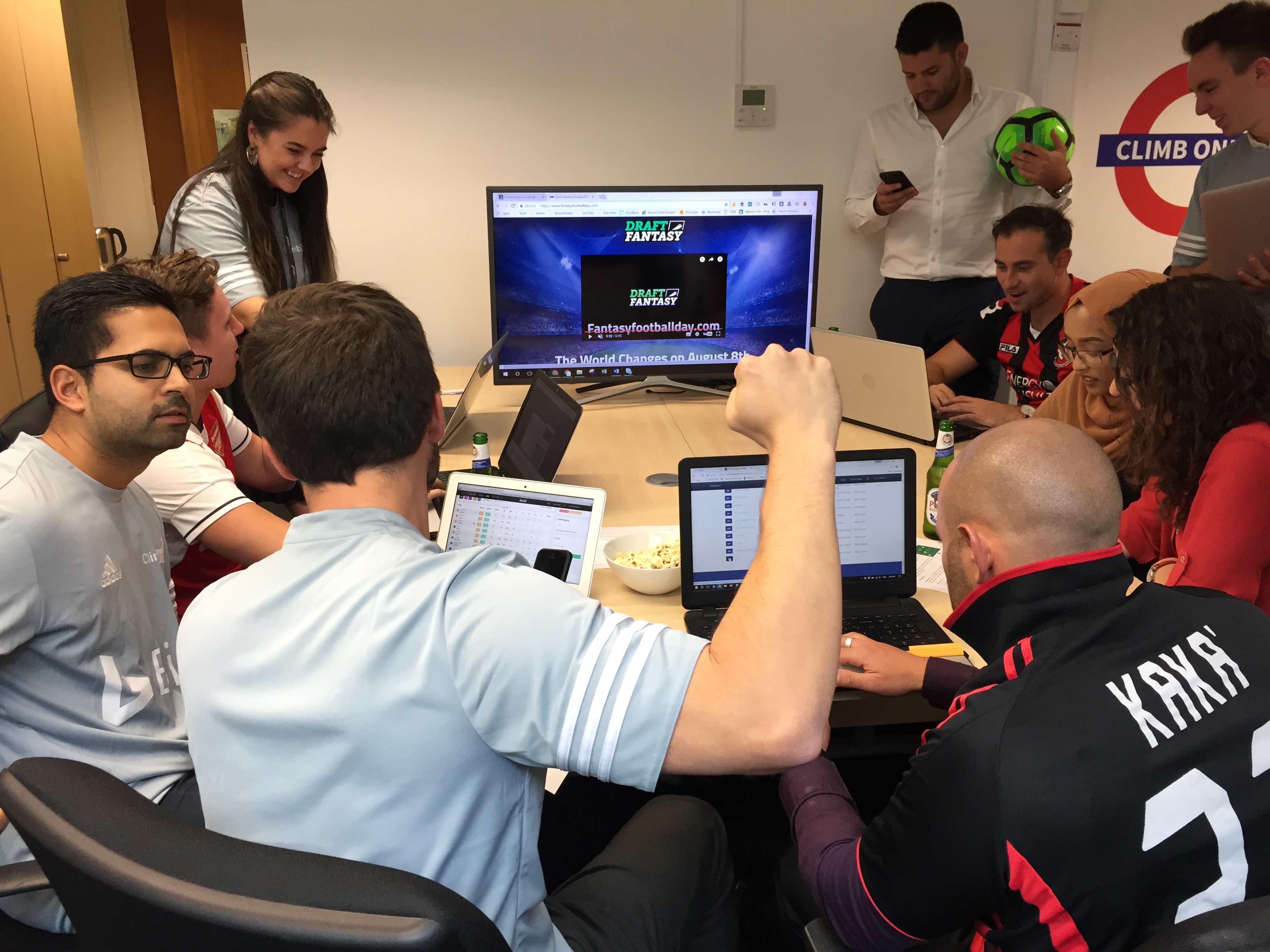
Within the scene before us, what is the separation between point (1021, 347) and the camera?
116 inches

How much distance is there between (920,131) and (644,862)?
3.29 metres

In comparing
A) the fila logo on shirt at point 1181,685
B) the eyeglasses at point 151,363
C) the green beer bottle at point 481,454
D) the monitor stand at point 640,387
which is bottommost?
the monitor stand at point 640,387

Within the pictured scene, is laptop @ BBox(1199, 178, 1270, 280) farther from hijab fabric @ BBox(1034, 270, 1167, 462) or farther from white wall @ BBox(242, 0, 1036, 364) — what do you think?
white wall @ BBox(242, 0, 1036, 364)

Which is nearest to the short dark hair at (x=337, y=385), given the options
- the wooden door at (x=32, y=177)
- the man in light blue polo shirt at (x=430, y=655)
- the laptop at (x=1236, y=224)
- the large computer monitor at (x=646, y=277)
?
the man in light blue polo shirt at (x=430, y=655)

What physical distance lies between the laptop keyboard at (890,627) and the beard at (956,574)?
0.97 feet

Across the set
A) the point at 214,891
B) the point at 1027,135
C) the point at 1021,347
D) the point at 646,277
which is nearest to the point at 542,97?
the point at 646,277

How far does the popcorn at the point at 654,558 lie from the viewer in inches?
67.4

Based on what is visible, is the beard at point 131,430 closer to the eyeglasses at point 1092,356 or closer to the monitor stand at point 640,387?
the monitor stand at point 640,387

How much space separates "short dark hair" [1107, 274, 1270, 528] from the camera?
1.67 meters

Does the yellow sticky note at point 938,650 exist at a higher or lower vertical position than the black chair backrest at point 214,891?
lower

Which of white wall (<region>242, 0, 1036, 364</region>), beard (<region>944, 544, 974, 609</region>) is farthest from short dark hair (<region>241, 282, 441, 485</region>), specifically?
white wall (<region>242, 0, 1036, 364</region>)

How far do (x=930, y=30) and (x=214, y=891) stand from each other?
3.61 metres

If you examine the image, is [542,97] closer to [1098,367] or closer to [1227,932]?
[1098,367]

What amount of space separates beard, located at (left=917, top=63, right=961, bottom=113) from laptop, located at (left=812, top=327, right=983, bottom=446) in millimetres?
1387
